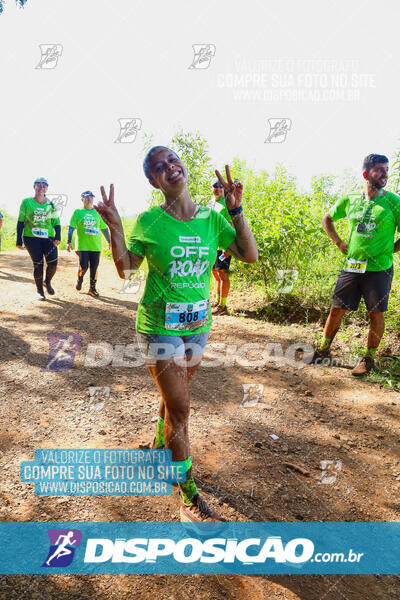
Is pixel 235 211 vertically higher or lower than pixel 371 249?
higher

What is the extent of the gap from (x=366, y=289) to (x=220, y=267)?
262cm

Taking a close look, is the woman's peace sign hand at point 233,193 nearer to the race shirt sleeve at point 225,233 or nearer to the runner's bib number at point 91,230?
the race shirt sleeve at point 225,233

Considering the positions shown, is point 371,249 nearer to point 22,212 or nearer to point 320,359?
point 320,359

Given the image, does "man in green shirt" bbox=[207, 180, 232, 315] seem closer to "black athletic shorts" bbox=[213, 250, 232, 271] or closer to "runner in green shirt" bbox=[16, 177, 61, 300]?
"black athletic shorts" bbox=[213, 250, 232, 271]

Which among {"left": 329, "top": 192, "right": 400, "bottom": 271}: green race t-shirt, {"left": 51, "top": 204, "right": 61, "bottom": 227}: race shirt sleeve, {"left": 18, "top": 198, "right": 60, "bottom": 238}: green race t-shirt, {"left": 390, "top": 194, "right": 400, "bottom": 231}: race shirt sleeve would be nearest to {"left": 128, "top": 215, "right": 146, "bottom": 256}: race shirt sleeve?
{"left": 329, "top": 192, "right": 400, "bottom": 271}: green race t-shirt

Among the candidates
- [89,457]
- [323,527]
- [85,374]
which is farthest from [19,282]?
[323,527]

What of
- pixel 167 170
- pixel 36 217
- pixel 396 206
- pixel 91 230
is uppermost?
pixel 396 206

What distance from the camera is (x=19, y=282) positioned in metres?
8.39

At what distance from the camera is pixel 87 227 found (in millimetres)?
7102

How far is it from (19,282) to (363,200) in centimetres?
735

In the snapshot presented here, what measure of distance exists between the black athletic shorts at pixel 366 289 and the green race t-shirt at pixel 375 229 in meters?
0.10

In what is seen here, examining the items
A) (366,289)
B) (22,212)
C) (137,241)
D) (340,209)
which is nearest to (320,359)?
(366,289)

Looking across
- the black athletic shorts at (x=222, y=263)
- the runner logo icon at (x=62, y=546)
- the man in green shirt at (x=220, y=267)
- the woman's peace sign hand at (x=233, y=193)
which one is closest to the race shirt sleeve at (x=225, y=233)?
the woman's peace sign hand at (x=233, y=193)

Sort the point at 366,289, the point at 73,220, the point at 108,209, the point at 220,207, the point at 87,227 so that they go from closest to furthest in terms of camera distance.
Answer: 1. the point at 108,209
2. the point at 366,289
3. the point at 220,207
4. the point at 87,227
5. the point at 73,220
